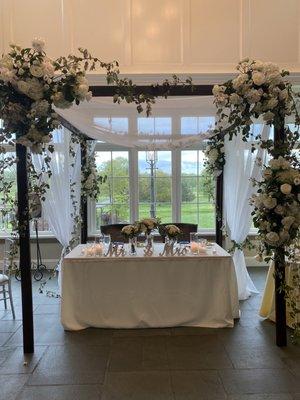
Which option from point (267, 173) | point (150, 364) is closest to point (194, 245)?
point (267, 173)

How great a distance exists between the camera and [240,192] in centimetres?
502

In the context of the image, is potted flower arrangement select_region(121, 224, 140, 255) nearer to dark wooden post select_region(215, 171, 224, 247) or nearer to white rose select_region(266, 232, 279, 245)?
white rose select_region(266, 232, 279, 245)

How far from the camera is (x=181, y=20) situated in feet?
18.4

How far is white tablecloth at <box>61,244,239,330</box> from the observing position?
13.5 ft

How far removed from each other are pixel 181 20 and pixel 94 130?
2560mm

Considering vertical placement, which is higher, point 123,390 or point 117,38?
point 117,38

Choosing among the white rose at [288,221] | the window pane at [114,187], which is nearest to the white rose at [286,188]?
the white rose at [288,221]

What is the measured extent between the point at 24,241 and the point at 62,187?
1.76 m

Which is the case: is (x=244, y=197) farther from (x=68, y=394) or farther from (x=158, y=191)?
(x=68, y=394)

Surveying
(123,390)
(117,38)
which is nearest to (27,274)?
(123,390)

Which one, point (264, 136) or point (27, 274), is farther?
point (264, 136)

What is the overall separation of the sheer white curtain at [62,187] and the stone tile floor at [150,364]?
1.45 meters

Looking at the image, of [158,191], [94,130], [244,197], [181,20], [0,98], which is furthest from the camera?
[158,191]

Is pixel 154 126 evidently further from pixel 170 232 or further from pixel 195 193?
pixel 195 193
